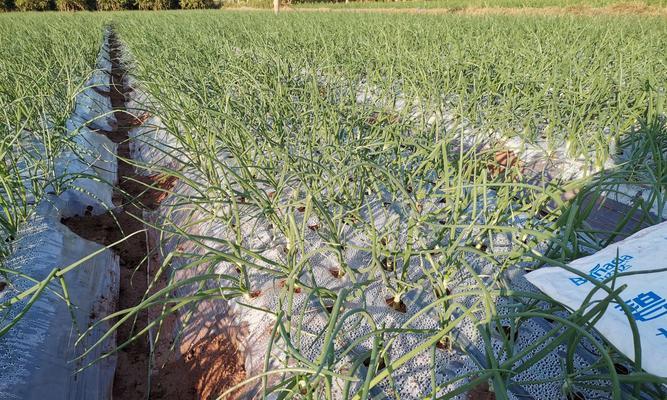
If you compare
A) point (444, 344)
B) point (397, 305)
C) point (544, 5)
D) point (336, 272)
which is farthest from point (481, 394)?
point (544, 5)

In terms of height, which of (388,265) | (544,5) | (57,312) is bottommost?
(57,312)

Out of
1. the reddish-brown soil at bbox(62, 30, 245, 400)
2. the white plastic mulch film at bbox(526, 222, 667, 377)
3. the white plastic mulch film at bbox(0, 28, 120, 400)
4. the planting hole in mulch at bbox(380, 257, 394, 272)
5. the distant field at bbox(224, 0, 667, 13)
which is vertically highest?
the distant field at bbox(224, 0, 667, 13)

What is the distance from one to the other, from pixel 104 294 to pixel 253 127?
34.8 inches

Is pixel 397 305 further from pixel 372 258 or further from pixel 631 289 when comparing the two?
→ pixel 631 289

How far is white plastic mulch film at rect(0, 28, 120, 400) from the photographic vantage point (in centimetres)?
98

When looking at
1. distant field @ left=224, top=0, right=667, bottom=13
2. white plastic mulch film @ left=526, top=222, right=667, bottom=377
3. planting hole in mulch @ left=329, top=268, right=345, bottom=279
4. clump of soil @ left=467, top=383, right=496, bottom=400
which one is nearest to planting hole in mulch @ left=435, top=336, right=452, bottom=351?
clump of soil @ left=467, top=383, right=496, bottom=400

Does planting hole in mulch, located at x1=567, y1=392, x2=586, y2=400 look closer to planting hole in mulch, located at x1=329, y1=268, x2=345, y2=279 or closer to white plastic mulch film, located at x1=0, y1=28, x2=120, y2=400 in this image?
planting hole in mulch, located at x1=329, y1=268, x2=345, y2=279

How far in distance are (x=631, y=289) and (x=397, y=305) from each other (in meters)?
0.57

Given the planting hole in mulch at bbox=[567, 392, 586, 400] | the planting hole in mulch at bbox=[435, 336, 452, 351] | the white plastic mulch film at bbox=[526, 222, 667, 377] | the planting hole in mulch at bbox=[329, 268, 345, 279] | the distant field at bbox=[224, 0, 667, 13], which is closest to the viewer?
the white plastic mulch film at bbox=[526, 222, 667, 377]

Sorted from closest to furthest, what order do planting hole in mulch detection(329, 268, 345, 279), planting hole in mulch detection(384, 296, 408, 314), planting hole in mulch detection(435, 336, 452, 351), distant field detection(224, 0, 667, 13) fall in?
planting hole in mulch detection(435, 336, 452, 351), planting hole in mulch detection(384, 296, 408, 314), planting hole in mulch detection(329, 268, 345, 279), distant field detection(224, 0, 667, 13)

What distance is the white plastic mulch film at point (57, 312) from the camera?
98 cm

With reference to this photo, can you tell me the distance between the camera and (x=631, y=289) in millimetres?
845

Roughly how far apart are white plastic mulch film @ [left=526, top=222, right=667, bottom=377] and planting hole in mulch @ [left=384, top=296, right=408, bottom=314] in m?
0.36

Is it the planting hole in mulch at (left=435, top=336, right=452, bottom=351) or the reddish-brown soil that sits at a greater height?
the planting hole in mulch at (left=435, top=336, right=452, bottom=351)
